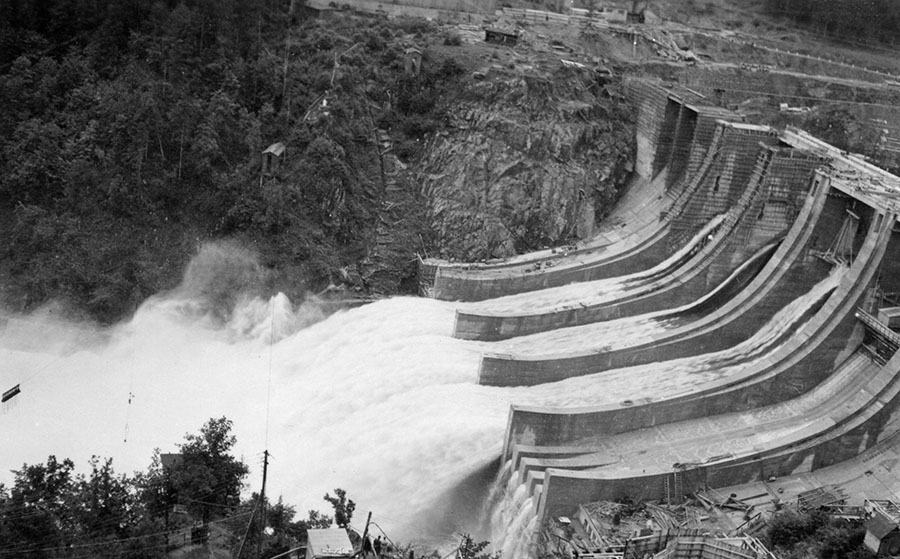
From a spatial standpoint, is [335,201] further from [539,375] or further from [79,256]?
[539,375]

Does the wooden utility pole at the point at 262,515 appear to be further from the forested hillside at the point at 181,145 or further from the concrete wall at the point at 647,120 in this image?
the concrete wall at the point at 647,120

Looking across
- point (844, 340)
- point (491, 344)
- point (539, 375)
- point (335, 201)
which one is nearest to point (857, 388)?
point (844, 340)

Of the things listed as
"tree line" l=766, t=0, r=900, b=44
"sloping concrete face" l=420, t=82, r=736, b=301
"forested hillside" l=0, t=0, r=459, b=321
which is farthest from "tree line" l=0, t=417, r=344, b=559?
"tree line" l=766, t=0, r=900, b=44

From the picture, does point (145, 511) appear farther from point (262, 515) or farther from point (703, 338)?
point (703, 338)

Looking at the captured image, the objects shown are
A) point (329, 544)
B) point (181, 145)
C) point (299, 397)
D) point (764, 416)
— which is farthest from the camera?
point (181, 145)

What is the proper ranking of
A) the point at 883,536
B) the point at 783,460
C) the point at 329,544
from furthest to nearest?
the point at 783,460 → the point at 883,536 → the point at 329,544

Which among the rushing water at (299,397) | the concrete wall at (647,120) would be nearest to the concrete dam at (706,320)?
the concrete wall at (647,120)

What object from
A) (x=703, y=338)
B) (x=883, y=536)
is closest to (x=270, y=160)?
(x=703, y=338)
